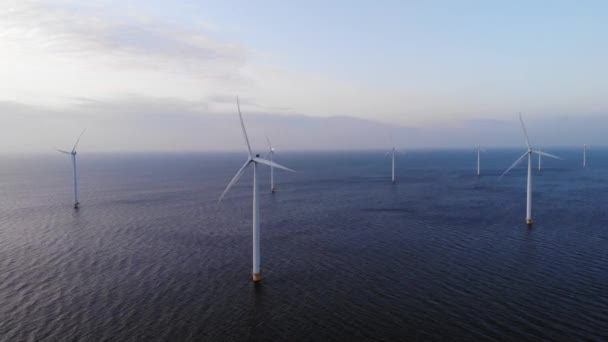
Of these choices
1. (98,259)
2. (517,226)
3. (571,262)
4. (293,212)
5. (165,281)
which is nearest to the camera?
(165,281)

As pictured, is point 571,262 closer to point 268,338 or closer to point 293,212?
point 268,338

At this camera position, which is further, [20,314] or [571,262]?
[571,262]

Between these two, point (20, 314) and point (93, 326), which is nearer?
point (93, 326)

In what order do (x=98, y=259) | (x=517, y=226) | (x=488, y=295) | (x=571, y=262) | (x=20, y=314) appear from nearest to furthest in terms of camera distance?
(x=20, y=314), (x=488, y=295), (x=571, y=262), (x=98, y=259), (x=517, y=226)

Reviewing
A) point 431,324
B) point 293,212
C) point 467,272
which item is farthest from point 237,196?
point 431,324

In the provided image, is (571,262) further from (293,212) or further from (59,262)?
(59,262)

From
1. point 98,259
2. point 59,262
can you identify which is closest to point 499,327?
point 98,259

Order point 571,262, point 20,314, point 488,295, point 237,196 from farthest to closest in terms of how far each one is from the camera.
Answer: point 237,196 → point 571,262 → point 488,295 → point 20,314
